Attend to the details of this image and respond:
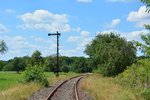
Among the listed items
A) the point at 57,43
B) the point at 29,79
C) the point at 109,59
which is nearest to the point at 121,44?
the point at 109,59

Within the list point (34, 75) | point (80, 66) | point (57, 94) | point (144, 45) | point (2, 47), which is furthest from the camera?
point (80, 66)

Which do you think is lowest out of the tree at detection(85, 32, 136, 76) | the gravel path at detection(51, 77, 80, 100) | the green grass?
the gravel path at detection(51, 77, 80, 100)

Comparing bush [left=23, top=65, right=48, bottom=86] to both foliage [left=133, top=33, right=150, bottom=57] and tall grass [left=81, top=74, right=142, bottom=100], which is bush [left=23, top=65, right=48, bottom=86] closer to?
tall grass [left=81, top=74, right=142, bottom=100]

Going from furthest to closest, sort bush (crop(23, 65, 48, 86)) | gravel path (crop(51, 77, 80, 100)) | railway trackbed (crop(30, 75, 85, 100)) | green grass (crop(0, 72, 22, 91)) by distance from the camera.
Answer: green grass (crop(0, 72, 22, 91))
bush (crop(23, 65, 48, 86))
gravel path (crop(51, 77, 80, 100))
railway trackbed (crop(30, 75, 85, 100))

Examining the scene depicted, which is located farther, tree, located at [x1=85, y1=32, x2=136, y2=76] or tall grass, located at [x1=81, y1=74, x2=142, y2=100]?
tree, located at [x1=85, y1=32, x2=136, y2=76]

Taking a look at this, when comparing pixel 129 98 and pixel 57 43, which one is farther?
pixel 57 43

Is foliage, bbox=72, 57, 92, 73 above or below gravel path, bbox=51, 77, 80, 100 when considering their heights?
above

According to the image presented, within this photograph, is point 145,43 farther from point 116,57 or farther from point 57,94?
point 116,57

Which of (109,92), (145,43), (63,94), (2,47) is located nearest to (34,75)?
(63,94)

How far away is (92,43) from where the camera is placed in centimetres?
10156

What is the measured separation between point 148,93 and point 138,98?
3.80 m

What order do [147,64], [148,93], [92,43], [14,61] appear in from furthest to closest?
[14,61] < [92,43] < [148,93] < [147,64]

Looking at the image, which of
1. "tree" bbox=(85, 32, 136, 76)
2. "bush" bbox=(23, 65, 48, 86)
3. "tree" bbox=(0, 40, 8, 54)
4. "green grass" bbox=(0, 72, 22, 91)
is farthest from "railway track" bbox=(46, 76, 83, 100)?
"tree" bbox=(0, 40, 8, 54)

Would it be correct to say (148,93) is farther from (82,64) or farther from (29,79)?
(82,64)
